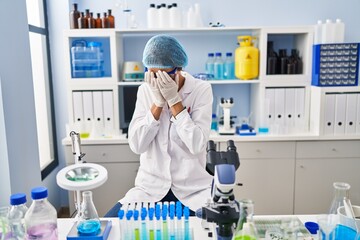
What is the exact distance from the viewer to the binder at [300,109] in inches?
106

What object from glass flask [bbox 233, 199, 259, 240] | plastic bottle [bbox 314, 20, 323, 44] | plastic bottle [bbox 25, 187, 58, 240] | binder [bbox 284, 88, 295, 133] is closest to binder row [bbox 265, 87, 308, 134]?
binder [bbox 284, 88, 295, 133]

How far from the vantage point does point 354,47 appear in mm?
2529

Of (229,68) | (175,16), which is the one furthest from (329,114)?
(175,16)

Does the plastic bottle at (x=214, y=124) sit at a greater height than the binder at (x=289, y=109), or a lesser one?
lesser

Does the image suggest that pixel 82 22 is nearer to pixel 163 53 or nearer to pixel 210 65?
pixel 210 65

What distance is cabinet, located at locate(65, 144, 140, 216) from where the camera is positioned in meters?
2.58

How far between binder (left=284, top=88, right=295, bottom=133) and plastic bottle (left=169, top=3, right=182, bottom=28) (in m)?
1.04

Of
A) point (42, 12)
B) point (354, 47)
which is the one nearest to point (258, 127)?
point (354, 47)

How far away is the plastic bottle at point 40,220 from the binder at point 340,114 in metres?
2.27

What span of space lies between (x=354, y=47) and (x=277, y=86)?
2.09 feet

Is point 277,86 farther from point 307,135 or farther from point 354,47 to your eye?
point 354,47

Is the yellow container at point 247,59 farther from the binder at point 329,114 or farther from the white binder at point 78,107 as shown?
the white binder at point 78,107

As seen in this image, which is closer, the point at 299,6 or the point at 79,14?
the point at 79,14

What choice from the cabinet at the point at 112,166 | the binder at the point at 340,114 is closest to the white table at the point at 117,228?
the cabinet at the point at 112,166
